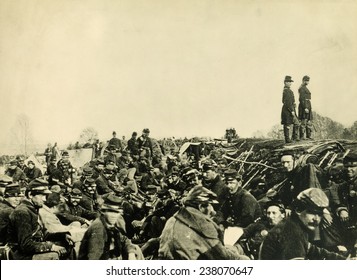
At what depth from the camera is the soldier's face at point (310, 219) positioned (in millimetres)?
6961

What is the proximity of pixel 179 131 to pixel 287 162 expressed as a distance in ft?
5.34

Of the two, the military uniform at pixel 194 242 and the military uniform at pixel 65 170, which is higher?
the military uniform at pixel 65 170

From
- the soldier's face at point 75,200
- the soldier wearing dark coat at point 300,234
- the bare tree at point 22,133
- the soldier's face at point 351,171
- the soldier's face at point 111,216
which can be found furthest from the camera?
the bare tree at point 22,133

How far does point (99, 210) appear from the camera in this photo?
285 inches

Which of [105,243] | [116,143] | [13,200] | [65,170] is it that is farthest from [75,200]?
[116,143]

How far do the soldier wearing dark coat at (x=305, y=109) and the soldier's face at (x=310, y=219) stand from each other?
1.11 m

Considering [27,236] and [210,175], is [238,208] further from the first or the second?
[27,236]

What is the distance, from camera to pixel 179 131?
7.28m

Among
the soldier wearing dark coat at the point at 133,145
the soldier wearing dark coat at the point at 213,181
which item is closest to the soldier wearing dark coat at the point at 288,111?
the soldier wearing dark coat at the point at 213,181

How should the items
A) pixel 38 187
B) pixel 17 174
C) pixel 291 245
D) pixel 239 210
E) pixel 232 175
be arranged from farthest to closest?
pixel 17 174, pixel 38 187, pixel 232 175, pixel 239 210, pixel 291 245

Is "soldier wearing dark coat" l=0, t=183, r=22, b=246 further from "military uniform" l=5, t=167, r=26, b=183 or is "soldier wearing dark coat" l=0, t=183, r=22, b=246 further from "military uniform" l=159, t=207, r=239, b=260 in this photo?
"military uniform" l=159, t=207, r=239, b=260

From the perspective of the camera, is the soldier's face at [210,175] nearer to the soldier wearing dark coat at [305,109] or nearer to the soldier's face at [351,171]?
the soldier wearing dark coat at [305,109]

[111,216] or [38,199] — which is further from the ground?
[38,199]
